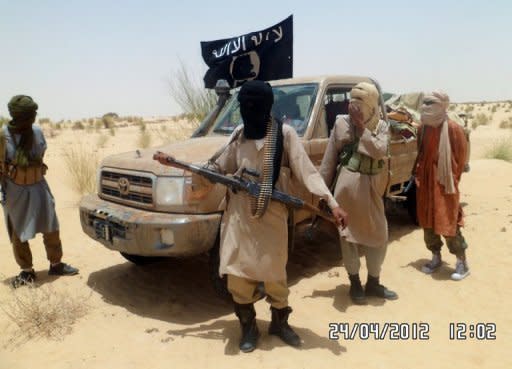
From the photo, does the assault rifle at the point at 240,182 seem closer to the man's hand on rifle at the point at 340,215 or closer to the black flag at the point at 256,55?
the man's hand on rifle at the point at 340,215

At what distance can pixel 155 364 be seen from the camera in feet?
10.8

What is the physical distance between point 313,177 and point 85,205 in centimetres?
238

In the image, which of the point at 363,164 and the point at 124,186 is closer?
the point at 363,164

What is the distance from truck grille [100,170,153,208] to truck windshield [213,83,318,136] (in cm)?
128

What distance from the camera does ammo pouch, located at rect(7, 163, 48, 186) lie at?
15.7ft

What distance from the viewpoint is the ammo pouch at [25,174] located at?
4773 millimetres

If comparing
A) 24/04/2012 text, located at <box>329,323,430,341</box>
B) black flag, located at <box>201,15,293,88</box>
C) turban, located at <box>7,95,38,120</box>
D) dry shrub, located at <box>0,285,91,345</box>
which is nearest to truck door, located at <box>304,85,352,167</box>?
black flag, located at <box>201,15,293,88</box>

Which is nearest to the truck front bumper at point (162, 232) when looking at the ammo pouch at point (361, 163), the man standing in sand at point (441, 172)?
the ammo pouch at point (361, 163)

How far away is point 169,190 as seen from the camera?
387cm

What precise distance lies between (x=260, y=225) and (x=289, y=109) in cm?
202

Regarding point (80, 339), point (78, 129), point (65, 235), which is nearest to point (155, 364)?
point (80, 339)

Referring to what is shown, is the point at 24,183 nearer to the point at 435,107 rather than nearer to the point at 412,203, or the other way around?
the point at 435,107

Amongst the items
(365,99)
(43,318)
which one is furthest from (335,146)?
(43,318)

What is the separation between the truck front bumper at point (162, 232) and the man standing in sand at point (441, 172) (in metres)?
2.15
